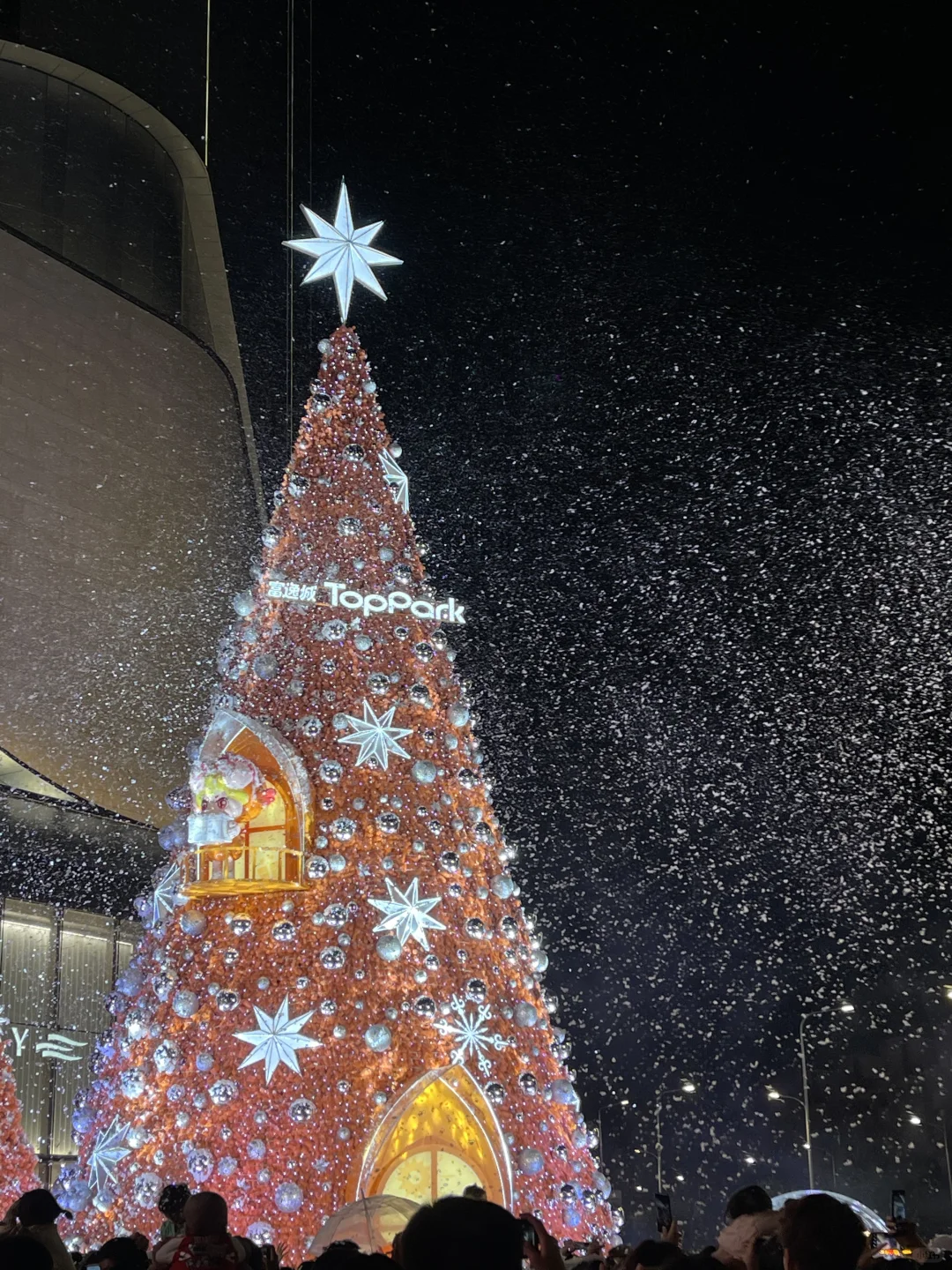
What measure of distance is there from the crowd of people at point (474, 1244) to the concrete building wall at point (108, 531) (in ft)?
48.6

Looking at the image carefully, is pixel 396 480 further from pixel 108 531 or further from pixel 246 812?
pixel 108 531

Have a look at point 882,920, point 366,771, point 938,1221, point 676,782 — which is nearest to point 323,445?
point 366,771

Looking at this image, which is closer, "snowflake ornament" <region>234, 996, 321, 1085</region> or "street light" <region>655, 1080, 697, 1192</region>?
"snowflake ornament" <region>234, 996, 321, 1085</region>

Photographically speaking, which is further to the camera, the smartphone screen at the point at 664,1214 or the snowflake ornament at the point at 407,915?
the snowflake ornament at the point at 407,915

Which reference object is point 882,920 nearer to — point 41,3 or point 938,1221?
point 938,1221

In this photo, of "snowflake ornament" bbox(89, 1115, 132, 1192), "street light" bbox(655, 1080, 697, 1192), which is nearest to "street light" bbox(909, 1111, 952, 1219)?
"street light" bbox(655, 1080, 697, 1192)

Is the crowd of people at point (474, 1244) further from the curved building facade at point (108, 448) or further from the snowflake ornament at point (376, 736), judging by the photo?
the curved building facade at point (108, 448)

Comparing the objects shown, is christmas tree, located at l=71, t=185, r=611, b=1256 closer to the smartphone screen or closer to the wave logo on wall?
the smartphone screen

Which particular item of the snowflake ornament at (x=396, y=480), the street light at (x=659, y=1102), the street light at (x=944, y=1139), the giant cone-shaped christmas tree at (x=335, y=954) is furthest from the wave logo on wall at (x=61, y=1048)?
the street light at (x=944, y=1139)

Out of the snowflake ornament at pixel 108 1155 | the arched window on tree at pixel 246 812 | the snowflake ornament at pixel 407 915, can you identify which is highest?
the arched window on tree at pixel 246 812

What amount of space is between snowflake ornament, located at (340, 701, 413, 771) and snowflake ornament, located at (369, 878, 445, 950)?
100 centimetres

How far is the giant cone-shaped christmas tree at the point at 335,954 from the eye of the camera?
955cm

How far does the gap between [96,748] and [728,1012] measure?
1854 centimetres

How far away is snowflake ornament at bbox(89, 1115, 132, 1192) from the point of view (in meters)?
9.68
